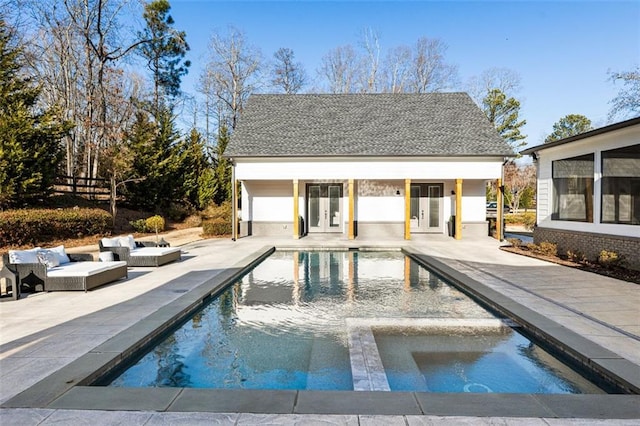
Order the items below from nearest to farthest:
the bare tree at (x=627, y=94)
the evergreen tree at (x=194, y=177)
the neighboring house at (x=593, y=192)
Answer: the neighboring house at (x=593, y=192) → the bare tree at (x=627, y=94) → the evergreen tree at (x=194, y=177)

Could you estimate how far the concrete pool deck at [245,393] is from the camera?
2.97 meters

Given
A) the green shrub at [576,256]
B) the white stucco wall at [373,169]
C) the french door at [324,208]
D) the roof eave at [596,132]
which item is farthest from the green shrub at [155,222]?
the green shrub at [576,256]

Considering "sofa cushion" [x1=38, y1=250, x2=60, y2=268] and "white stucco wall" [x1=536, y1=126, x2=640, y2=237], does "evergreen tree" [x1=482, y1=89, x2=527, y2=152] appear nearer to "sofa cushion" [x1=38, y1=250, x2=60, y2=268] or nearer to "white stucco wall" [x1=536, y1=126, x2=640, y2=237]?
"white stucco wall" [x1=536, y1=126, x2=640, y2=237]

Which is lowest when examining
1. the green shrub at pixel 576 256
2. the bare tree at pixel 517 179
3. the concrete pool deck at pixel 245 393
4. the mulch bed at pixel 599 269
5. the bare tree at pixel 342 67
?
the concrete pool deck at pixel 245 393

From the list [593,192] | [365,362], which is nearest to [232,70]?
[593,192]

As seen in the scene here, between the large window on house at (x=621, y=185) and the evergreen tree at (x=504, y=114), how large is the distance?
2658 centimetres

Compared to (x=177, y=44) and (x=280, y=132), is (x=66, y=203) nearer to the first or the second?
(x=280, y=132)

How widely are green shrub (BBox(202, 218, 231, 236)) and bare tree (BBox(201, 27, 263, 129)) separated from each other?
16.4m

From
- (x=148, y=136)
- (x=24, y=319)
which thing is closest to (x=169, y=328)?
(x=24, y=319)

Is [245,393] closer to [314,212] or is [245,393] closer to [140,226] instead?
[314,212]

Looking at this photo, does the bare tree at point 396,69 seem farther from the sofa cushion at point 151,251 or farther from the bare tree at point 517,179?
the sofa cushion at point 151,251

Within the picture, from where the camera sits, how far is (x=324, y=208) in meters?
19.2

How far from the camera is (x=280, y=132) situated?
1914 centimetres

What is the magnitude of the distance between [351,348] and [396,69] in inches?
1257
